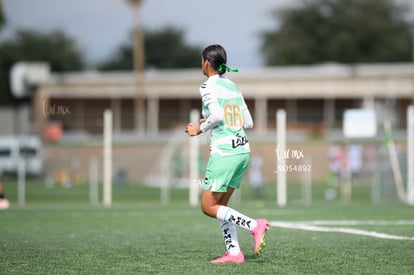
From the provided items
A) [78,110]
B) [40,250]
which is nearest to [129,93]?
[78,110]

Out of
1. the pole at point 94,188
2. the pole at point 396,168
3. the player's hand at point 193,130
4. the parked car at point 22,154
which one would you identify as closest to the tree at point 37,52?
the parked car at point 22,154

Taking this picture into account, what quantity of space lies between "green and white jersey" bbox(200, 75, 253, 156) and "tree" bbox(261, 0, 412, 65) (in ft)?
266

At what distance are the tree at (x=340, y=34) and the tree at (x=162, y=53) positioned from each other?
18.0 metres

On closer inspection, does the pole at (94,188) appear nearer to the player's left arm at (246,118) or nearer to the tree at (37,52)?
the player's left arm at (246,118)

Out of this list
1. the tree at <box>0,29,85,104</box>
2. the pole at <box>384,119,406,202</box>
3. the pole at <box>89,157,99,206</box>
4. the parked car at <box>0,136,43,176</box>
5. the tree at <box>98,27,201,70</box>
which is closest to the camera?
the pole at <box>384,119,406,202</box>

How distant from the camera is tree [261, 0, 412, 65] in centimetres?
8969

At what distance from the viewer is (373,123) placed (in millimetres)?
26188

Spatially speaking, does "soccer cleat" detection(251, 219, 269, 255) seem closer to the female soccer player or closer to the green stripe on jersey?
the female soccer player

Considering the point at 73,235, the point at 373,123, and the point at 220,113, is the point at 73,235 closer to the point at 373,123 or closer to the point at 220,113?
the point at 220,113

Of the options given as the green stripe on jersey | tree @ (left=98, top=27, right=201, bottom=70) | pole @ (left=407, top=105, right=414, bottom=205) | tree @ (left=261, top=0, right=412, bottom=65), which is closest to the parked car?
A: pole @ (left=407, top=105, right=414, bottom=205)

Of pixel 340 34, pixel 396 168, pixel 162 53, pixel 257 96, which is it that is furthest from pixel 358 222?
pixel 162 53

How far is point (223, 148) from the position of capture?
9.05m

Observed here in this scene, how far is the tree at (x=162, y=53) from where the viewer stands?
109312 millimetres

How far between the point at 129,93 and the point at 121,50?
4808cm
